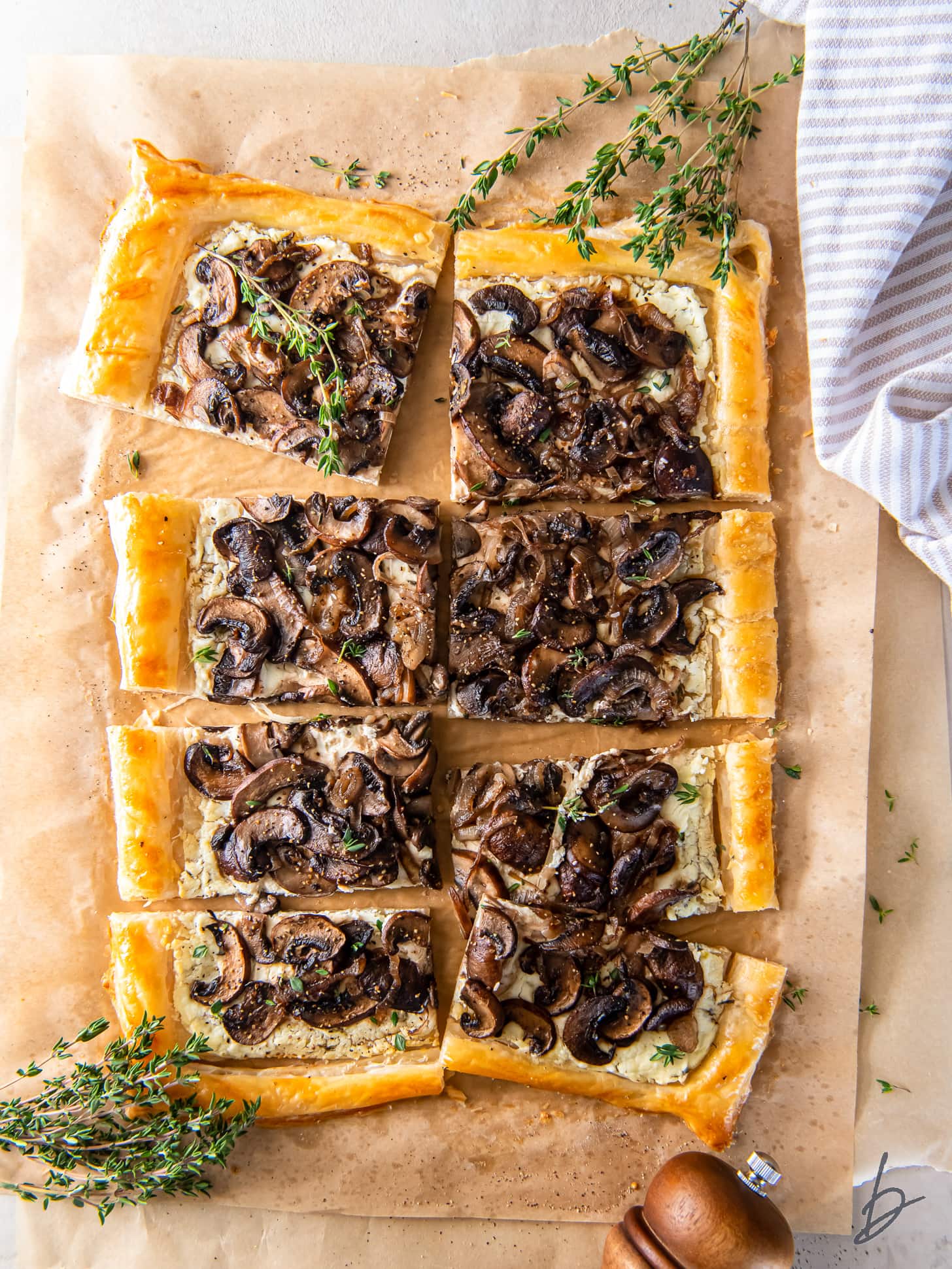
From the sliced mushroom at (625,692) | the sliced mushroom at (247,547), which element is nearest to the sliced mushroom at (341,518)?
the sliced mushroom at (247,547)

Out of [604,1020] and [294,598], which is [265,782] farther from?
[604,1020]

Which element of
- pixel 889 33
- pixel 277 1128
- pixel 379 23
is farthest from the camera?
pixel 379 23

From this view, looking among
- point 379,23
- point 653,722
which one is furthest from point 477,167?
point 653,722

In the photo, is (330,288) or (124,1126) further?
(330,288)

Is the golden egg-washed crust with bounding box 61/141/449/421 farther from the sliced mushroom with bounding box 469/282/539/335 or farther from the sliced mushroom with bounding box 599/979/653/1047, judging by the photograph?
the sliced mushroom with bounding box 599/979/653/1047

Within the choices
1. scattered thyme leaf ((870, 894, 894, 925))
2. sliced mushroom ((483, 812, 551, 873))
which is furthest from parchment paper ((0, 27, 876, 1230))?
sliced mushroom ((483, 812, 551, 873))

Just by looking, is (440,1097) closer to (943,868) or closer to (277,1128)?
(277,1128)

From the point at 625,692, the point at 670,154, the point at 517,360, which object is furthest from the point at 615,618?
the point at 670,154
